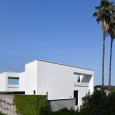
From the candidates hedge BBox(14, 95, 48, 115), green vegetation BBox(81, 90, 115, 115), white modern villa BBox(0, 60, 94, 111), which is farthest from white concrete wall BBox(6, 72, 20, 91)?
green vegetation BBox(81, 90, 115, 115)

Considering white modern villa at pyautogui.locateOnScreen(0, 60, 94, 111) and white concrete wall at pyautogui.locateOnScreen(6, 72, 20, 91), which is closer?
white modern villa at pyautogui.locateOnScreen(0, 60, 94, 111)

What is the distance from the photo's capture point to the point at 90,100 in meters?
18.5

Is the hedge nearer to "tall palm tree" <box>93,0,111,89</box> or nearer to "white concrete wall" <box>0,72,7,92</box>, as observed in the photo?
"tall palm tree" <box>93,0,111,89</box>

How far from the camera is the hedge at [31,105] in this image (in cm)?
2436

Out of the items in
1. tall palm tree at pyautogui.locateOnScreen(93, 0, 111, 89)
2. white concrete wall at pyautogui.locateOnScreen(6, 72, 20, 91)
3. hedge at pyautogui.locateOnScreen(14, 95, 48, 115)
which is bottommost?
hedge at pyautogui.locateOnScreen(14, 95, 48, 115)

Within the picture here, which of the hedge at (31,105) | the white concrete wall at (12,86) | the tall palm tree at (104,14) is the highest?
the tall palm tree at (104,14)

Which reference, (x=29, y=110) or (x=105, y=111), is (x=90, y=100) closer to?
(x=105, y=111)

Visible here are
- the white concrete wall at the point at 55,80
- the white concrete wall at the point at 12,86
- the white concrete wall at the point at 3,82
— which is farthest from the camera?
the white concrete wall at the point at 3,82

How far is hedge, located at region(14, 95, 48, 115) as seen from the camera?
2436 centimetres

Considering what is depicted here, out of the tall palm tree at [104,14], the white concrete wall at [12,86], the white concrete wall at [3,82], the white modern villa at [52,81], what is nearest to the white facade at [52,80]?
the white modern villa at [52,81]

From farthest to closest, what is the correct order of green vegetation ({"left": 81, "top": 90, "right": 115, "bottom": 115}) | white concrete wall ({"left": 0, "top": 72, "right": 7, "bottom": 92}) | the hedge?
white concrete wall ({"left": 0, "top": 72, "right": 7, "bottom": 92})
the hedge
green vegetation ({"left": 81, "top": 90, "right": 115, "bottom": 115})

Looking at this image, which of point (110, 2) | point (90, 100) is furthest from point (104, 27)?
point (90, 100)

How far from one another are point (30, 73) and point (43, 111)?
18436 mm

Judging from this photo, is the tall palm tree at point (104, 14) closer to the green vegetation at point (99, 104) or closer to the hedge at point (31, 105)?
the hedge at point (31, 105)
